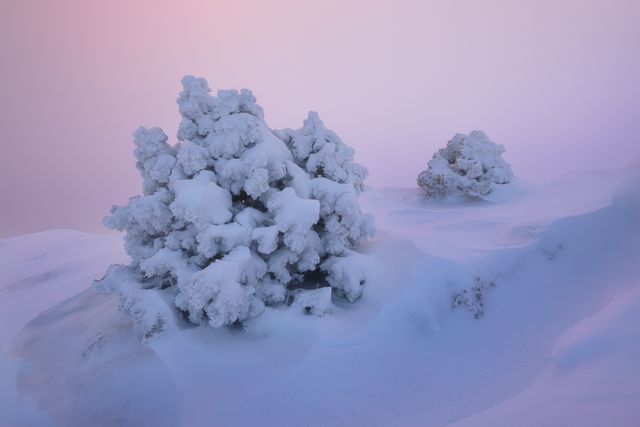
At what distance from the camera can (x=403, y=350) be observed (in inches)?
138

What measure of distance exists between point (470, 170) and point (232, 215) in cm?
591

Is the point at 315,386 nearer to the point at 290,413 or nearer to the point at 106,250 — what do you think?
the point at 290,413

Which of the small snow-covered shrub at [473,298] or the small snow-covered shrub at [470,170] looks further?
the small snow-covered shrub at [470,170]

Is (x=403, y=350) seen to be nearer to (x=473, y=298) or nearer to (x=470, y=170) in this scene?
(x=473, y=298)

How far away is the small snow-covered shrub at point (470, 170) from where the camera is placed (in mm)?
8023

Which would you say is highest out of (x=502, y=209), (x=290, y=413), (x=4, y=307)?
(x=502, y=209)

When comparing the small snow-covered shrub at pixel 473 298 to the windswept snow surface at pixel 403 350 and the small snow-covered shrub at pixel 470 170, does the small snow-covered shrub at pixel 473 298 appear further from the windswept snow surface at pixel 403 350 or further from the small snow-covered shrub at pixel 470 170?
the small snow-covered shrub at pixel 470 170

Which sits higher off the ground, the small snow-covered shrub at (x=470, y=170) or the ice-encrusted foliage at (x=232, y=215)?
the small snow-covered shrub at (x=470, y=170)

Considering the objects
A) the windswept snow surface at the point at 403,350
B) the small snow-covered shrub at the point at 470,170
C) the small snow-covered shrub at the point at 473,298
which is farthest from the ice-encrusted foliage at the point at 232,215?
the small snow-covered shrub at the point at 470,170

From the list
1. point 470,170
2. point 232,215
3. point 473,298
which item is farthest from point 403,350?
point 470,170

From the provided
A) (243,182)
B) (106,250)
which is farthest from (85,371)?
(106,250)

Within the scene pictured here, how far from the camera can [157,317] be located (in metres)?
3.57

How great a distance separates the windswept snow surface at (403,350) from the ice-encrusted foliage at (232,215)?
41 cm

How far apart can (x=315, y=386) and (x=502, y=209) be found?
5.30 meters
